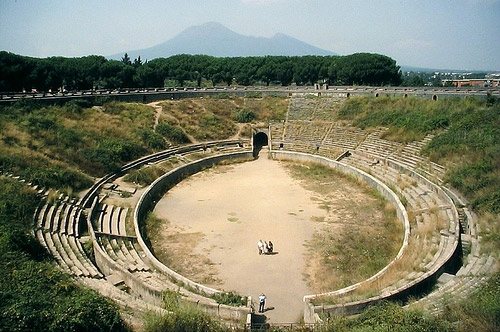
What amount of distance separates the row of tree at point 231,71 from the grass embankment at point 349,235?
35.5 meters

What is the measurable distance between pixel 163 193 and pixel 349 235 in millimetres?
13733

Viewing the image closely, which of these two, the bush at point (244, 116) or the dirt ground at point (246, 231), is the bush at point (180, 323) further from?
the bush at point (244, 116)

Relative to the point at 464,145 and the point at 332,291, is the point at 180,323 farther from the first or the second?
the point at 464,145

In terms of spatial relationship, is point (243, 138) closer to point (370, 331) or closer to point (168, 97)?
point (168, 97)

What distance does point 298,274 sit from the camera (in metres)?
18.1

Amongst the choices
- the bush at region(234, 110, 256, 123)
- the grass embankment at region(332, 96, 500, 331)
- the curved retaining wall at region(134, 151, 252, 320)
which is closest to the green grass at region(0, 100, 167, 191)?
the curved retaining wall at region(134, 151, 252, 320)

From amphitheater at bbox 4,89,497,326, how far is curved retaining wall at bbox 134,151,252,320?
0.14 feet

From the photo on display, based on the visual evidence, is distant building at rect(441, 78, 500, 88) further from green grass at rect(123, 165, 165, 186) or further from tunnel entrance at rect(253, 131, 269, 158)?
green grass at rect(123, 165, 165, 186)

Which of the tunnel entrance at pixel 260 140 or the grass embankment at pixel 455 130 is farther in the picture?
the tunnel entrance at pixel 260 140

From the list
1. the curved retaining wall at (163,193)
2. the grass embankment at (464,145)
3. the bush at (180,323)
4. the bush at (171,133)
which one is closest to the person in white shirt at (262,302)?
the curved retaining wall at (163,193)

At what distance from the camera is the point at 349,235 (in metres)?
22.1

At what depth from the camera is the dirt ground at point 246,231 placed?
17.3m

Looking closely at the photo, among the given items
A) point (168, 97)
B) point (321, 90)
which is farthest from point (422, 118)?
point (168, 97)

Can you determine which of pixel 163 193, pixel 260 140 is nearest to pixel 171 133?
pixel 260 140
